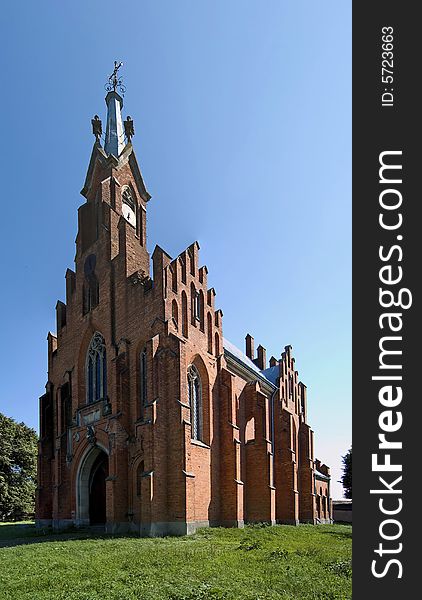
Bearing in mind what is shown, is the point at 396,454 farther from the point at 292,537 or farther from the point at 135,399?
the point at 135,399

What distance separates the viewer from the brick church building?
22.0m

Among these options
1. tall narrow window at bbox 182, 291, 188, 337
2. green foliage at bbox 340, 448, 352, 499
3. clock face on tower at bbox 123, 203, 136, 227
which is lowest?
green foliage at bbox 340, 448, 352, 499

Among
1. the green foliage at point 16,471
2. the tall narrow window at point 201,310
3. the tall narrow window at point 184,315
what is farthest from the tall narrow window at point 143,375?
the green foliage at point 16,471

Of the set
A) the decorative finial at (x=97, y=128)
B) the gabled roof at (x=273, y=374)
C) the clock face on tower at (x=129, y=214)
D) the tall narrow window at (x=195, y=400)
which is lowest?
the tall narrow window at (x=195, y=400)

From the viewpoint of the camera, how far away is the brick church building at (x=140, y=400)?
22.0 meters

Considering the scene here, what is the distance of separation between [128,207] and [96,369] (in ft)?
35.6

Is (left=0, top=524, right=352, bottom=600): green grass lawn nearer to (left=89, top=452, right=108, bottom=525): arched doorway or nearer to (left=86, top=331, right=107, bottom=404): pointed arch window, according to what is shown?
(left=89, top=452, right=108, bottom=525): arched doorway

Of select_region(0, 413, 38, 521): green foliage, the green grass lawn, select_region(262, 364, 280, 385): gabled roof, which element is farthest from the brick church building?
select_region(0, 413, 38, 521): green foliage

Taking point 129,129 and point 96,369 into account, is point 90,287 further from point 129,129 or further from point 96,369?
point 129,129

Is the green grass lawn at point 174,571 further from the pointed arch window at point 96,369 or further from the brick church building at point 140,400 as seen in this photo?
the pointed arch window at point 96,369

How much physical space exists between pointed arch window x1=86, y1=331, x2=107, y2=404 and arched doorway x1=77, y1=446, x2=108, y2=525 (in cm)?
306

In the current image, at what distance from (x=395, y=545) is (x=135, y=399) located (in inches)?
750

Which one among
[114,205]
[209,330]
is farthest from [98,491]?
[114,205]

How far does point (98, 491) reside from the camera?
1070 inches
